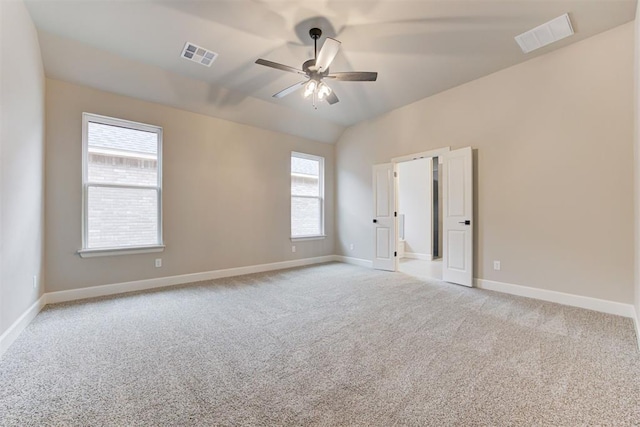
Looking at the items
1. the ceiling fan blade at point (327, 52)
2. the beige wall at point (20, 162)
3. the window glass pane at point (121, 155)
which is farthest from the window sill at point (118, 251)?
the ceiling fan blade at point (327, 52)

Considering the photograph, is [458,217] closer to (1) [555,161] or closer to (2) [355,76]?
(1) [555,161]

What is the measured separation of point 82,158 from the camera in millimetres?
3693

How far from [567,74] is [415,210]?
175 inches

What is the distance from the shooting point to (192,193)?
462cm

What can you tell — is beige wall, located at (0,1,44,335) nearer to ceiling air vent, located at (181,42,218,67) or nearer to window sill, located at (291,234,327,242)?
ceiling air vent, located at (181,42,218,67)

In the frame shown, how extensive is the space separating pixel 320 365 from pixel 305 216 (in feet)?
14.2

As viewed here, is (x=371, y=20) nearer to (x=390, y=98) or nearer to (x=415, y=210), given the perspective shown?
(x=390, y=98)

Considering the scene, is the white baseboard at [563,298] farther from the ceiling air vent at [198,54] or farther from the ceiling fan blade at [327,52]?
the ceiling air vent at [198,54]

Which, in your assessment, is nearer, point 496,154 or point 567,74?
point 567,74

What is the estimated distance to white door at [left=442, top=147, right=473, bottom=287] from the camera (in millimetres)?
4242

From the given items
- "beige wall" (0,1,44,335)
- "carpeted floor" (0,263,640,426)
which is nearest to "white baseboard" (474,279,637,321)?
"carpeted floor" (0,263,640,426)

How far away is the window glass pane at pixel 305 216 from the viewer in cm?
609

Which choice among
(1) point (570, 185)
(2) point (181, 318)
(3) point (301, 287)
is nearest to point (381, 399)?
(2) point (181, 318)

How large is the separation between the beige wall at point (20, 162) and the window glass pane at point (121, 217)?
0.55 metres
